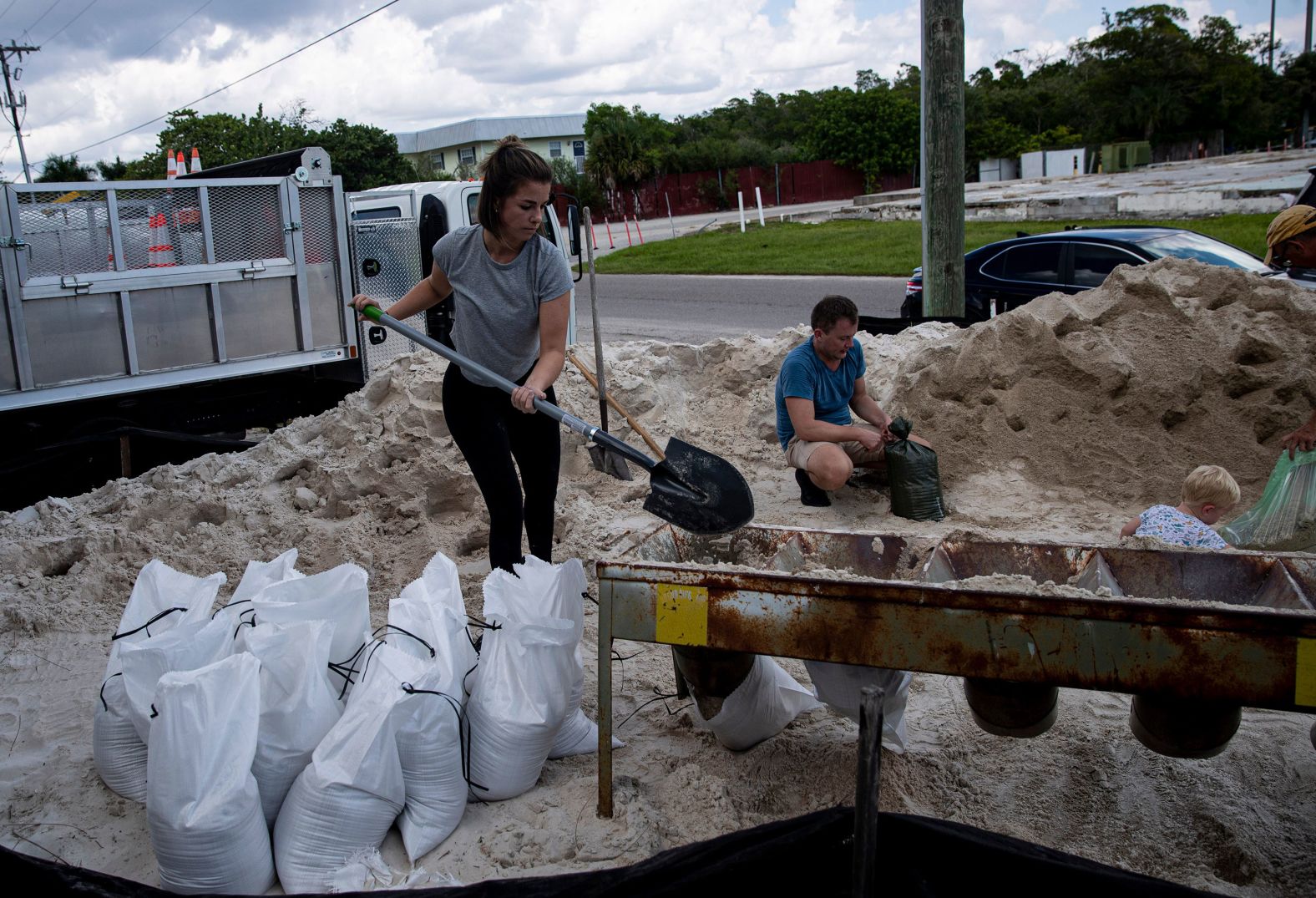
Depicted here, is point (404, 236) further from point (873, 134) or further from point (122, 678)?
point (873, 134)

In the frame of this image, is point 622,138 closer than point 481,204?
No

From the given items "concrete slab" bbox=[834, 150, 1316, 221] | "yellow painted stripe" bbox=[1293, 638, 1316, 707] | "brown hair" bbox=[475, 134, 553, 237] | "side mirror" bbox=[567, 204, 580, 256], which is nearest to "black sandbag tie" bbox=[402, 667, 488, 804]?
"brown hair" bbox=[475, 134, 553, 237]

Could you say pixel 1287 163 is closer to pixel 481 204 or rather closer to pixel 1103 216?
pixel 1103 216

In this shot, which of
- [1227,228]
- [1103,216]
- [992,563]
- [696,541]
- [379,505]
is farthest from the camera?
[1103,216]

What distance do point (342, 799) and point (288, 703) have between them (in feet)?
0.94

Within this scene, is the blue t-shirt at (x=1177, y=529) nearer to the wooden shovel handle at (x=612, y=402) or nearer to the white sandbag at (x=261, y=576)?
the white sandbag at (x=261, y=576)

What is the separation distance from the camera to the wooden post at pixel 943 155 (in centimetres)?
758

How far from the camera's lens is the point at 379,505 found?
555cm

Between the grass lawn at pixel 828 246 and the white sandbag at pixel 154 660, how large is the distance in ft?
42.4

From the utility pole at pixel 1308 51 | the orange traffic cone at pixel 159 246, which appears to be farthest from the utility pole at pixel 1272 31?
the orange traffic cone at pixel 159 246

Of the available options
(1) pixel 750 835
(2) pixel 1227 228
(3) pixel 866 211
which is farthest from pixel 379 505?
(3) pixel 866 211

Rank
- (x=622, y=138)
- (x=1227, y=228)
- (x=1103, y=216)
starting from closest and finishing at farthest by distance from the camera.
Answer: (x=1227, y=228), (x=1103, y=216), (x=622, y=138)

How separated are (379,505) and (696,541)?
2547mm

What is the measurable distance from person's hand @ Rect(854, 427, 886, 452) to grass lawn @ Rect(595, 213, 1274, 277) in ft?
32.1
